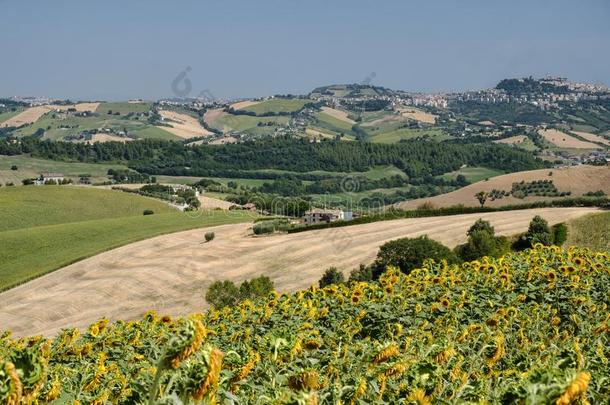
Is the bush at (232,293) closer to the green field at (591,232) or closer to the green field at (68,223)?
the green field at (591,232)

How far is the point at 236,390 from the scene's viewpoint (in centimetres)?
829

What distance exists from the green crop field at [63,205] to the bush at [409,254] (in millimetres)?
82515

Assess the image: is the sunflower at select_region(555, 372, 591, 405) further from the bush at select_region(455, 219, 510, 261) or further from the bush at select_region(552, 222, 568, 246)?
the bush at select_region(552, 222, 568, 246)

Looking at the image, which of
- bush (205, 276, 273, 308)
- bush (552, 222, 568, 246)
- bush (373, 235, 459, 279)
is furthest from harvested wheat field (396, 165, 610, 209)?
bush (205, 276, 273, 308)

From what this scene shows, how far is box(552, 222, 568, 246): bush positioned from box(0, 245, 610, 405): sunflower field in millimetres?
34806

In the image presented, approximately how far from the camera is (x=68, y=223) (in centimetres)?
11638

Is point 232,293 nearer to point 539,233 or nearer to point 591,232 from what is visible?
point 539,233

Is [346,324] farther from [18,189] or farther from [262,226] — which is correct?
[18,189]

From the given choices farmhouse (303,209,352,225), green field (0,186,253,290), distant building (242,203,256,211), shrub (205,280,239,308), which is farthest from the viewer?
distant building (242,203,256,211)

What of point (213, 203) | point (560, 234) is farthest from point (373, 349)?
point (213, 203)

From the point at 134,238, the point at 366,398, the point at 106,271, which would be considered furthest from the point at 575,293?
the point at 134,238

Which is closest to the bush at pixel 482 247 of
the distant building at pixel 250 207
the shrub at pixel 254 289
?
the shrub at pixel 254 289

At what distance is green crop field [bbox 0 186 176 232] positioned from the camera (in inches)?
4911

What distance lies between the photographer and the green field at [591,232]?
2436 inches
